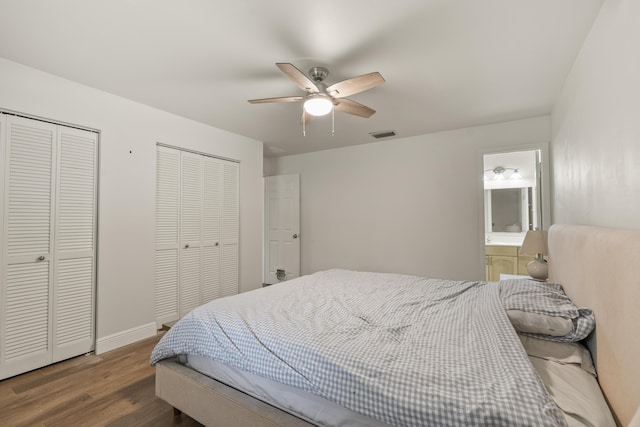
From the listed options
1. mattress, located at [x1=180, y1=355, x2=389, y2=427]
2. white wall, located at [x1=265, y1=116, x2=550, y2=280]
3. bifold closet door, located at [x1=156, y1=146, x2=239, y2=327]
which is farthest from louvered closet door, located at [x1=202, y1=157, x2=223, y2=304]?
mattress, located at [x1=180, y1=355, x2=389, y2=427]

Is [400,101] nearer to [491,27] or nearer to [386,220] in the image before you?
[491,27]

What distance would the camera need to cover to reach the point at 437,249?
12.7ft

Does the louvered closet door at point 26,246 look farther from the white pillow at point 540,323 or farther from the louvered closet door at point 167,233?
the white pillow at point 540,323

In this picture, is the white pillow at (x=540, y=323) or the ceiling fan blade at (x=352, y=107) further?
the ceiling fan blade at (x=352, y=107)

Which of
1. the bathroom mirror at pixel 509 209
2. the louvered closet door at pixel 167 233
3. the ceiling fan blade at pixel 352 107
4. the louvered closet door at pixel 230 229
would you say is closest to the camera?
the ceiling fan blade at pixel 352 107

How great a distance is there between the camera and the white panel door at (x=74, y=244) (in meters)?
2.46

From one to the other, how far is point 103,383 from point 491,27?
3.55 metres

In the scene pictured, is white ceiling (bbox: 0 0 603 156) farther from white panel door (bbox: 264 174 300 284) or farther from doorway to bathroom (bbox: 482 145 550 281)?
white panel door (bbox: 264 174 300 284)

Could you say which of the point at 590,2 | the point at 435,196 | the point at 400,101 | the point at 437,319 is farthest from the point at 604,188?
the point at 435,196

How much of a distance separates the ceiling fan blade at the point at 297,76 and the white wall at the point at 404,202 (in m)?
2.34

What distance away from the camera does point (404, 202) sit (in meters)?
4.15

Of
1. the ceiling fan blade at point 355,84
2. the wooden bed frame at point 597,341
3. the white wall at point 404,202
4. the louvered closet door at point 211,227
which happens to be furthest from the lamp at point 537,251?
the louvered closet door at point 211,227

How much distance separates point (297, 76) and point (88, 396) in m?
2.55

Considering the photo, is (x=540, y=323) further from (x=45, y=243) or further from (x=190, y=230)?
(x=45, y=243)
